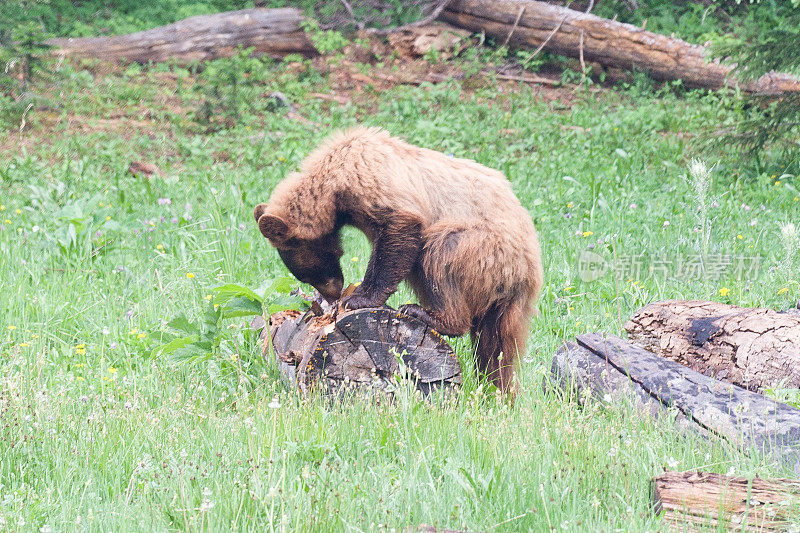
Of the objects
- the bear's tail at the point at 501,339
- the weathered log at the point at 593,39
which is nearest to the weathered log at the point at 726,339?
the bear's tail at the point at 501,339

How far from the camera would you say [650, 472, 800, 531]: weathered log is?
8.82 ft

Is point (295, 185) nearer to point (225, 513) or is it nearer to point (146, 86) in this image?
point (225, 513)

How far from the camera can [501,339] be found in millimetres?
4758

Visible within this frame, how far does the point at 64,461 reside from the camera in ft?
11.4

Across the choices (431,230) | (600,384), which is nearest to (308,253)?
(431,230)

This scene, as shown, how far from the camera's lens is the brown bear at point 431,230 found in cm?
Result: 446

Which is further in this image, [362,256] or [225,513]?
[362,256]

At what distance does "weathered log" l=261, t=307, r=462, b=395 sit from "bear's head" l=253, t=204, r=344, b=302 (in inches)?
24.1

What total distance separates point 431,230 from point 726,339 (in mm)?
1778

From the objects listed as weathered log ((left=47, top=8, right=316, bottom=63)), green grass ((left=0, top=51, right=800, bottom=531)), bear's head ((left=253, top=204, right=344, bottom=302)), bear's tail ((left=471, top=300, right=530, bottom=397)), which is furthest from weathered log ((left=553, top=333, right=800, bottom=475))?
weathered log ((left=47, top=8, right=316, bottom=63))

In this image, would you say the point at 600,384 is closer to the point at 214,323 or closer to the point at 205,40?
the point at 214,323

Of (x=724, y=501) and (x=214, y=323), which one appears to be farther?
(x=214, y=323)

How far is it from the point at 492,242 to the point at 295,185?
1.31 metres

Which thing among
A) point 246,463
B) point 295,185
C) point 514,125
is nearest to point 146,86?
point 514,125
